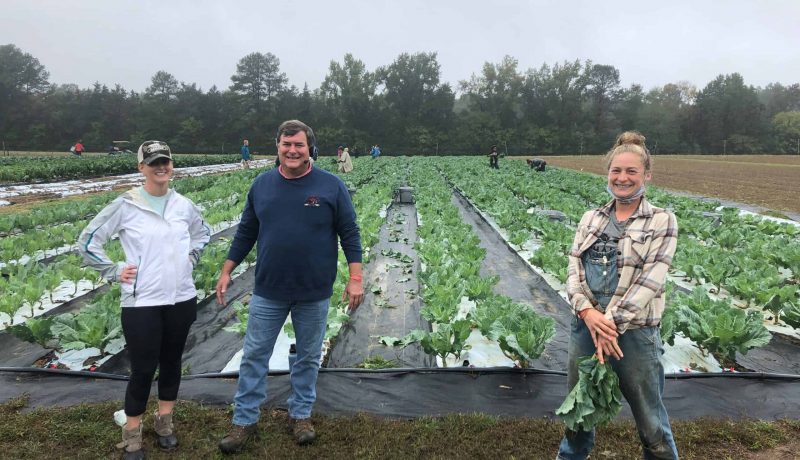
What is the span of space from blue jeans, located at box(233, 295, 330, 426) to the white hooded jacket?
1.56 ft

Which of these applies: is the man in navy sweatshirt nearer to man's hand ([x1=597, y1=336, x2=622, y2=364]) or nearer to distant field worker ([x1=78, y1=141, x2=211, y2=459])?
distant field worker ([x1=78, y1=141, x2=211, y2=459])

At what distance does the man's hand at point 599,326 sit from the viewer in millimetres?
2141

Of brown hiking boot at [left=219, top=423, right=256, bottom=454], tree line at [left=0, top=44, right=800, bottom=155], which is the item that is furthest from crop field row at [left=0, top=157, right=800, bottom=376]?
tree line at [left=0, top=44, right=800, bottom=155]

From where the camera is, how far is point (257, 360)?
3.02 metres

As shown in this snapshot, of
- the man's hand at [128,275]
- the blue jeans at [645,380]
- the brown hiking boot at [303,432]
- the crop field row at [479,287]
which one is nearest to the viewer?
the blue jeans at [645,380]

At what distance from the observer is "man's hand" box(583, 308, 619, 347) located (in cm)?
214

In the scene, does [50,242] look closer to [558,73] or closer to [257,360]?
Answer: [257,360]

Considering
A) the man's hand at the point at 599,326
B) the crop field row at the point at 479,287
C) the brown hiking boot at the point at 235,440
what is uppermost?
the man's hand at the point at 599,326

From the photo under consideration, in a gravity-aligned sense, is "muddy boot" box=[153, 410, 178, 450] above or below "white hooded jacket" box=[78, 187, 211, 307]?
below

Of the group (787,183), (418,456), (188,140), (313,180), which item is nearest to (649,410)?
(418,456)

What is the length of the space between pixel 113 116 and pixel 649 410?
76460 millimetres

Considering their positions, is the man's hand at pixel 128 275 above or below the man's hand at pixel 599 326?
above

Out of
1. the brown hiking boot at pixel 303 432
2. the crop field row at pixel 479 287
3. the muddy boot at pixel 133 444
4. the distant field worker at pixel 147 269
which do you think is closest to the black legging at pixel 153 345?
the distant field worker at pixel 147 269

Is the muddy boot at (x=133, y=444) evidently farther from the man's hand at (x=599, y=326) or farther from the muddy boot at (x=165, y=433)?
the man's hand at (x=599, y=326)
